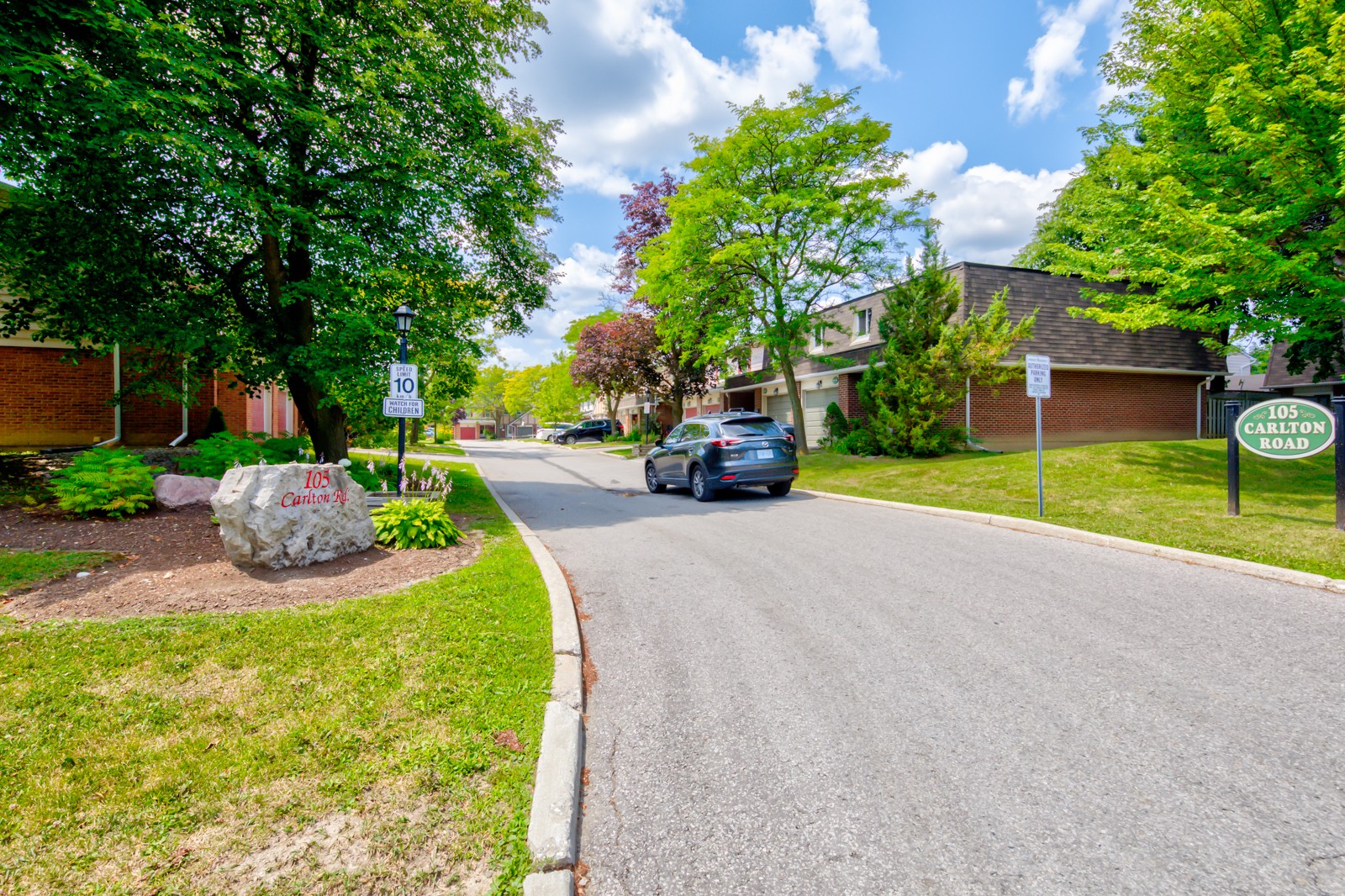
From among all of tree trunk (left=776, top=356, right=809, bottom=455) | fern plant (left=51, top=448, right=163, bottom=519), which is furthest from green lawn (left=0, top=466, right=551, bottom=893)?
tree trunk (left=776, top=356, right=809, bottom=455)

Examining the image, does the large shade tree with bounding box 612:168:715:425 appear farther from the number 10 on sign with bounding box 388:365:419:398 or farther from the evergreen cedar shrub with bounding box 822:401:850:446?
the number 10 on sign with bounding box 388:365:419:398

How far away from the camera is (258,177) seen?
30.1 feet

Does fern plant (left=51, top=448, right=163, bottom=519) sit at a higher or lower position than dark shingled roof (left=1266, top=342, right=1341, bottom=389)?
lower

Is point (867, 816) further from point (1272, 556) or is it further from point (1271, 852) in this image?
point (1272, 556)

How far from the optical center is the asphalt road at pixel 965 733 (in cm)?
217

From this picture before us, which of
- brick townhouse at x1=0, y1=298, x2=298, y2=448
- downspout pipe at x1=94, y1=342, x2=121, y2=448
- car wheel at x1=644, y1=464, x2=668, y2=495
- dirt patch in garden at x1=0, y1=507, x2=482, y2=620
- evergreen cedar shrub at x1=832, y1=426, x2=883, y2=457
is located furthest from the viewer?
evergreen cedar shrub at x1=832, y1=426, x2=883, y2=457

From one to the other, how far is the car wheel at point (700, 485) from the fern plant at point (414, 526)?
559 centimetres

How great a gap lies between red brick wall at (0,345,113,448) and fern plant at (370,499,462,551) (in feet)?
40.1

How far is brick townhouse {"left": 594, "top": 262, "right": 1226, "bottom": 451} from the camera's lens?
1916 cm

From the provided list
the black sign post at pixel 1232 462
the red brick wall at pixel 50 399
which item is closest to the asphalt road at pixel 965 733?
the black sign post at pixel 1232 462

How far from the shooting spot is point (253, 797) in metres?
2.41

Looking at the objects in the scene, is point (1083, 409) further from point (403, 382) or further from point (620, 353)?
point (403, 382)

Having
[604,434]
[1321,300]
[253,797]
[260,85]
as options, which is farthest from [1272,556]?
[604,434]

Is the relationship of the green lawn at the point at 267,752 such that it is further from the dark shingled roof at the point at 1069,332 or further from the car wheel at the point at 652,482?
the dark shingled roof at the point at 1069,332
